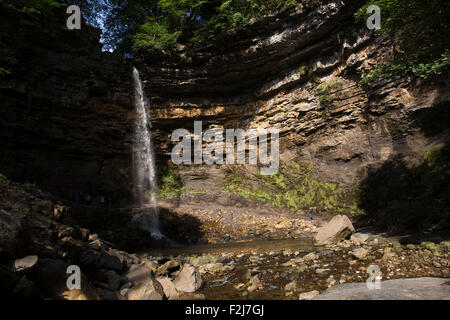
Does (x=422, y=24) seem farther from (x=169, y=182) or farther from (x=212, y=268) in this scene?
(x=169, y=182)

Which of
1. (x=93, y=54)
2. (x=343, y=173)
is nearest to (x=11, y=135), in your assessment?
(x=93, y=54)

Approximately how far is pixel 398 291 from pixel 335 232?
15.8 ft

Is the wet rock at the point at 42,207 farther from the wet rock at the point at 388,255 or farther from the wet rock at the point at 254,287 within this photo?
the wet rock at the point at 388,255

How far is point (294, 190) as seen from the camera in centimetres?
1562

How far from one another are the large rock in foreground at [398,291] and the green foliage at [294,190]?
31.2 ft

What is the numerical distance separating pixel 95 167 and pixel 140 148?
3.58 m

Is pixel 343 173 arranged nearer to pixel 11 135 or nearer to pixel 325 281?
pixel 325 281

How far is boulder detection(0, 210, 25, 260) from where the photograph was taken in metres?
2.74

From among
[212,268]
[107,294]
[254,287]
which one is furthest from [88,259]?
[254,287]

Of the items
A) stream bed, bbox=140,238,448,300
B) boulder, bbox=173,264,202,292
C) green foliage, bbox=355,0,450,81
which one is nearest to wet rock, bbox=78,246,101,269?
boulder, bbox=173,264,202,292

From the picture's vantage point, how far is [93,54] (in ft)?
55.3

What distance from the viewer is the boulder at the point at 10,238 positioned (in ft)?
8.99

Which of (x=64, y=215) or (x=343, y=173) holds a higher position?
(x=343, y=173)
